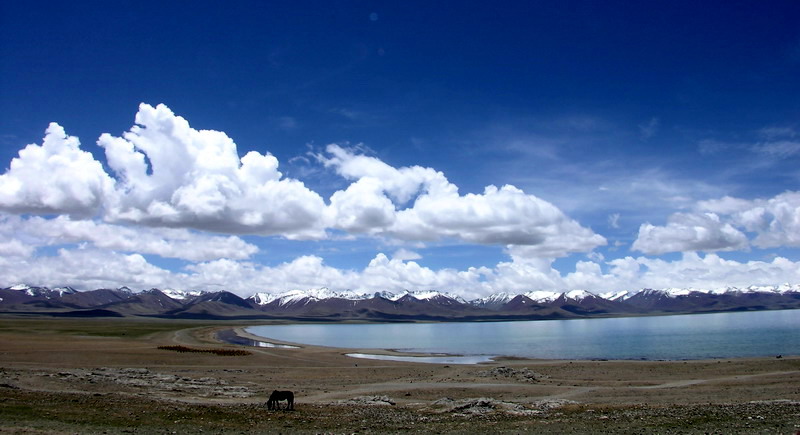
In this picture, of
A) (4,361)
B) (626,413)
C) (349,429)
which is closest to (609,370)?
(626,413)

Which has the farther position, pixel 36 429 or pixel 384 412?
pixel 384 412

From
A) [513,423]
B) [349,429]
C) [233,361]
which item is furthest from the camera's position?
[233,361]

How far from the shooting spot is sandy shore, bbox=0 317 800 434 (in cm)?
2362

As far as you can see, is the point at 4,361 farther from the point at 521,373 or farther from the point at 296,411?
the point at 521,373

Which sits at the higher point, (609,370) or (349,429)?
(349,429)

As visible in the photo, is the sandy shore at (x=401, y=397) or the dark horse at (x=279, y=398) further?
the dark horse at (x=279, y=398)

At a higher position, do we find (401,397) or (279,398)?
(279,398)

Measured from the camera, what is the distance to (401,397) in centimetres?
3956

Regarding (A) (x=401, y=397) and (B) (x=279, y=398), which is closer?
(B) (x=279, y=398)

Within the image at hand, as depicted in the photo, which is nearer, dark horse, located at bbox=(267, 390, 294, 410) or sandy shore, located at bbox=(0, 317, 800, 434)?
sandy shore, located at bbox=(0, 317, 800, 434)

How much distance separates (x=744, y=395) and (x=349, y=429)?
32429 millimetres

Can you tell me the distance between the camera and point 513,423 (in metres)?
25.4

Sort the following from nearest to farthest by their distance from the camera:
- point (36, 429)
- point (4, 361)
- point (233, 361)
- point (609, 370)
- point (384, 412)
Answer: point (36, 429), point (384, 412), point (4, 361), point (609, 370), point (233, 361)

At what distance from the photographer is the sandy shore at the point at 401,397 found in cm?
2362
